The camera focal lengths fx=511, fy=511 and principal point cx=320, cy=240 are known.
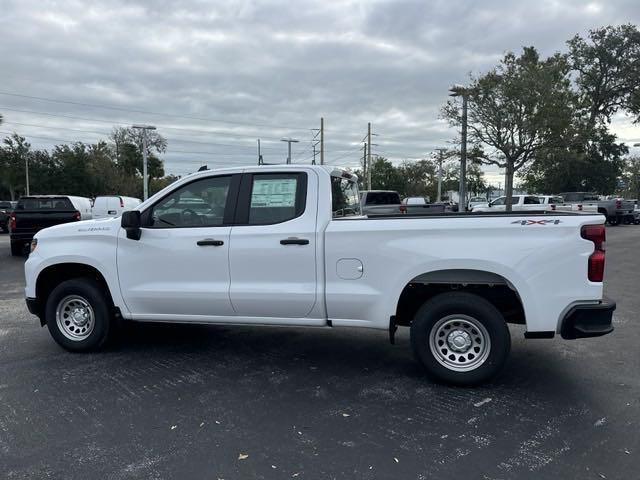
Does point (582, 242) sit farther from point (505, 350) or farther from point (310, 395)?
point (310, 395)

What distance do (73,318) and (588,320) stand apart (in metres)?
4.97

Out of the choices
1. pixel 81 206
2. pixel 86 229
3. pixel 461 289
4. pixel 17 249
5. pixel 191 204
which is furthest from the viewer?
pixel 81 206

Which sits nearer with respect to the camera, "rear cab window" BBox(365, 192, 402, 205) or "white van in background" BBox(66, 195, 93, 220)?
"white van in background" BBox(66, 195, 93, 220)

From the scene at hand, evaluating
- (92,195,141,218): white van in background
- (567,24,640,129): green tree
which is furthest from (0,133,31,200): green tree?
(567,24,640,129): green tree

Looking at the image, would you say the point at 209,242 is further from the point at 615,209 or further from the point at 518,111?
the point at 615,209

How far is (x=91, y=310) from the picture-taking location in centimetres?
533

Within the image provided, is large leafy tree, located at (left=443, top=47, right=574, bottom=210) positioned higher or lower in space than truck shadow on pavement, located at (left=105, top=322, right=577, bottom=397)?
higher

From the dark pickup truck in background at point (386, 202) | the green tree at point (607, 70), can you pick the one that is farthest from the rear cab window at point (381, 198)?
the green tree at point (607, 70)

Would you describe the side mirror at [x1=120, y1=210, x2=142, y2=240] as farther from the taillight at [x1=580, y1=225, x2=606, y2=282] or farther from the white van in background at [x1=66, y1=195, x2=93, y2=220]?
the white van in background at [x1=66, y1=195, x2=93, y2=220]

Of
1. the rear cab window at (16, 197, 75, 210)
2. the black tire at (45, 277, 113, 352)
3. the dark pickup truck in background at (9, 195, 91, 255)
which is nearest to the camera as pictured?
the black tire at (45, 277, 113, 352)

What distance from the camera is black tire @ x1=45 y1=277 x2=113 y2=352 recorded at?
5.29 m

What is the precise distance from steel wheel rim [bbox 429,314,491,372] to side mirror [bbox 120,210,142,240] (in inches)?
115

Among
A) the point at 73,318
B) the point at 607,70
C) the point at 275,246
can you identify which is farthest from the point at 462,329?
the point at 607,70

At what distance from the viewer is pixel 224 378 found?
185 inches
